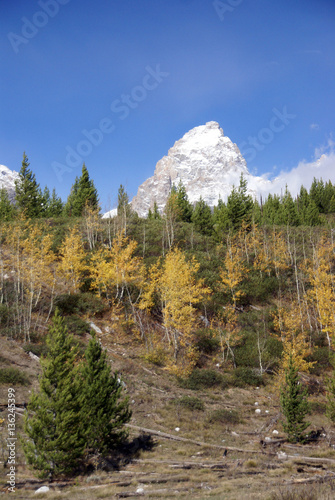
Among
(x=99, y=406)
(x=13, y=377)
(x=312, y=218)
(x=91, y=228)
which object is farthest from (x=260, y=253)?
(x=13, y=377)

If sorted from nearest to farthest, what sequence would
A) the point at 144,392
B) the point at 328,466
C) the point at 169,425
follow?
the point at 328,466, the point at 169,425, the point at 144,392

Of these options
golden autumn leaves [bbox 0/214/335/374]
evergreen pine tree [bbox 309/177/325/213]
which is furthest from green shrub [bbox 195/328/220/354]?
evergreen pine tree [bbox 309/177/325/213]

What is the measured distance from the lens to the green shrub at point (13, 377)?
17.0m

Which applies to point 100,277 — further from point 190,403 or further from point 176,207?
point 176,207

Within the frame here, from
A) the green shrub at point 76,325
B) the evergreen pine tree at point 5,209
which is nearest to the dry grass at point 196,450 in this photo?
the green shrub at point 76,325

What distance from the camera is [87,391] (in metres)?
12.6

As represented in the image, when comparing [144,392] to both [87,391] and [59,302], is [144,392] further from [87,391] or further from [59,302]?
[59,302]

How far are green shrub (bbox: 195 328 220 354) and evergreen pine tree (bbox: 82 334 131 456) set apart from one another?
612 inches

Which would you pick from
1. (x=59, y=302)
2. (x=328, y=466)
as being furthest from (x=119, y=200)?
(x=328, y=466)

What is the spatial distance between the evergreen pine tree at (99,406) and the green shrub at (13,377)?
645 cm

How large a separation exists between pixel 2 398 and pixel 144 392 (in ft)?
28.8

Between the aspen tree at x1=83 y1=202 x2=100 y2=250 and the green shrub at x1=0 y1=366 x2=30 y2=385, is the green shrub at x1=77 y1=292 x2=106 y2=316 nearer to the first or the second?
the aspen tree at x1=83 y1=202 x2=100 y2=250

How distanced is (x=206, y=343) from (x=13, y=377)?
17313mm

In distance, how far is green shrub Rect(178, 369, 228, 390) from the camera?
74.0 feet
